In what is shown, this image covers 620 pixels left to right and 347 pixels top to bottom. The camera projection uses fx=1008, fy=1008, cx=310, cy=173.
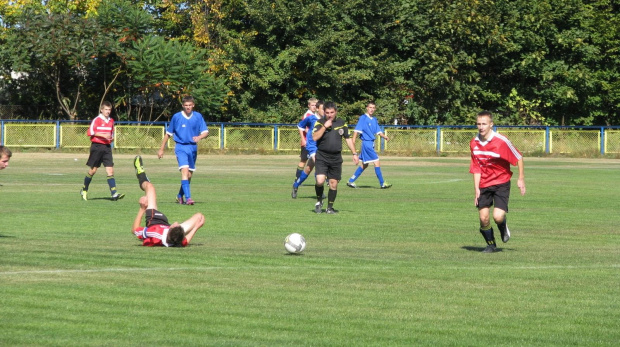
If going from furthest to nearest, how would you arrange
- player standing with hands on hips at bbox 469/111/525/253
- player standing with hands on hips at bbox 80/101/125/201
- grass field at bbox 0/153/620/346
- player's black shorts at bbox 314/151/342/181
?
player standing with hands on hips at bbox 80/101/125/201
player's black shorts at bbox 314/151/342/181
player standing with hands on hips at bbox 469/111/525/253
grass field at bbox 0/153/620/346

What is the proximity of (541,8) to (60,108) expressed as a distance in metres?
27.3

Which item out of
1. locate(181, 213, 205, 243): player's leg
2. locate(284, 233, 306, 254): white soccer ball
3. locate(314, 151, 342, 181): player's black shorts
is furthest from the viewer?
locate(314, 151, 342, 181): player's black shorts

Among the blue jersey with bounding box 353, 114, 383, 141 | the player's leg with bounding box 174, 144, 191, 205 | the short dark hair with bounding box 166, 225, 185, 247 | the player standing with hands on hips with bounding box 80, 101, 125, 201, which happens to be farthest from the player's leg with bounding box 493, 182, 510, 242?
the blue jersey with bounding box 353, 114, 383, 141

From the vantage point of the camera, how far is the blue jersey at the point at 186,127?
20.4 meters

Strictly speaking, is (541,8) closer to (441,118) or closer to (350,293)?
(441,118)

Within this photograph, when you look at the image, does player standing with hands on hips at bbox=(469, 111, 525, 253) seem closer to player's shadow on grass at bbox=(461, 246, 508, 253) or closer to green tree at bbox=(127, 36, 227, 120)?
player's shadow on grass at bbox=(461, 246, 508, 253)

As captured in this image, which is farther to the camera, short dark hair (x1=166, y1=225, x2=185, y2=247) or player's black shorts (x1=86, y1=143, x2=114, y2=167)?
player's black shorts (x1=86, y1=143, x2=114, y2=167)

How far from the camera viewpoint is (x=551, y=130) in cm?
5094

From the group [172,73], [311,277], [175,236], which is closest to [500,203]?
[311,277]

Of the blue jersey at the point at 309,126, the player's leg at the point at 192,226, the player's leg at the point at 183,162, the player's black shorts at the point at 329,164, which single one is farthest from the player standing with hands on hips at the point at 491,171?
the blue jersey at the point at 309,126

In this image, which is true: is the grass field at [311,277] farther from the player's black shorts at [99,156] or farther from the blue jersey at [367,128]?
the blue jersey at [367,128]

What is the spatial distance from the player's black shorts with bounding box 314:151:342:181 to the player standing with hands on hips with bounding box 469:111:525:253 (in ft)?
19.7

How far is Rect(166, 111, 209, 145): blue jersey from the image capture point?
66.9 ft

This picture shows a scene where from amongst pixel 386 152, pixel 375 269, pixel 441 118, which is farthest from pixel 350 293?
pixel 441 118
